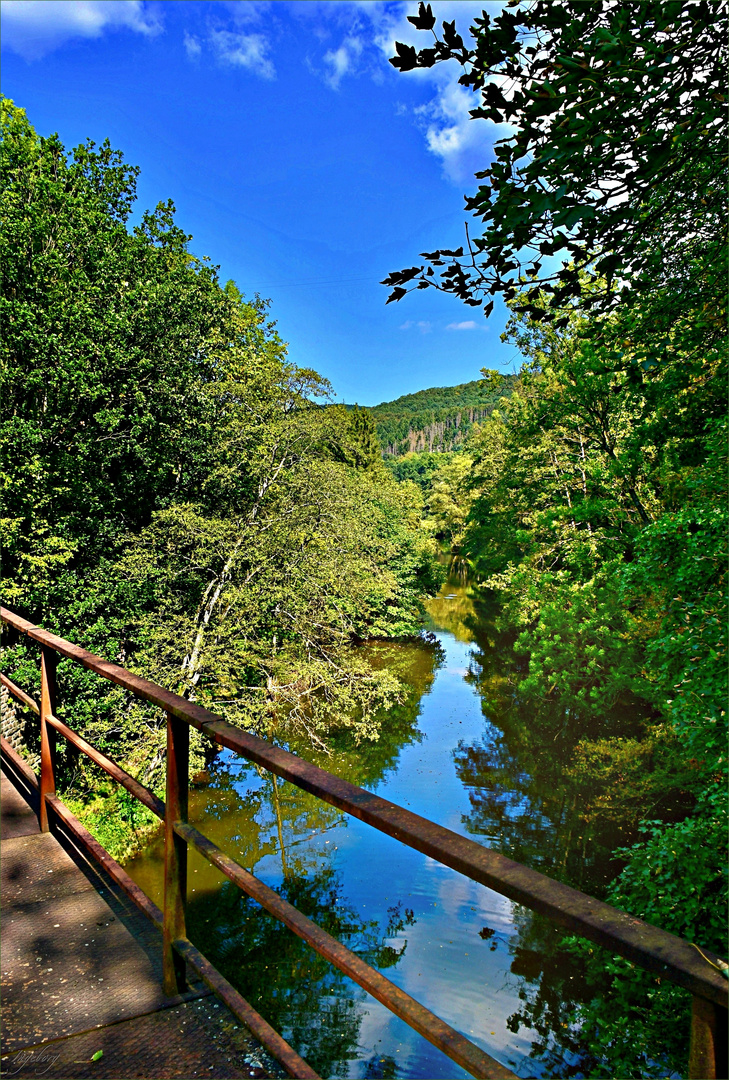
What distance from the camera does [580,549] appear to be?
1184 centimetres

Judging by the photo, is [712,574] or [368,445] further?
[368,445]

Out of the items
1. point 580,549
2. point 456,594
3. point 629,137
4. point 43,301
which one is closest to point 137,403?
point 43,301

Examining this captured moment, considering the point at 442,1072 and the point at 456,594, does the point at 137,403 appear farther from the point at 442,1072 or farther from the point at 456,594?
the point at 456,594

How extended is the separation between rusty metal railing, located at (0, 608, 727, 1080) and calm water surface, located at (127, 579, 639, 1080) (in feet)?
18.0

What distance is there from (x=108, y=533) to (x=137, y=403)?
2.55 meters

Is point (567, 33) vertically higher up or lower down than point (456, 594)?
higher up

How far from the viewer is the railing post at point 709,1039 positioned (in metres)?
0.69

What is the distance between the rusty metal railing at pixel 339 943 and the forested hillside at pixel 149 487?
9346 millimetres

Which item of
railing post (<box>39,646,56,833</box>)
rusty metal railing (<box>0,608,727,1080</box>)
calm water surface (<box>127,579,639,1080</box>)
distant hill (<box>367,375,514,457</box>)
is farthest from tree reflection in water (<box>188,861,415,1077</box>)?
distant hill (<box>367,375,514,457</box>)

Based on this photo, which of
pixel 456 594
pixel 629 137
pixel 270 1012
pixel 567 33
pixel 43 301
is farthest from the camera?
pixel 456 594

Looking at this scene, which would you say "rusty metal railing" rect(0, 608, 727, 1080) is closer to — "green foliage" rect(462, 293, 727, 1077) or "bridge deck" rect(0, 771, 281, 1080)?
"bridge deck" rect(0, 771, 281, 1080)

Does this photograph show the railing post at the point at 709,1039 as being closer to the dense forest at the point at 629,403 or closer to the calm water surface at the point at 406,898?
the dense forest at the point at 629,403

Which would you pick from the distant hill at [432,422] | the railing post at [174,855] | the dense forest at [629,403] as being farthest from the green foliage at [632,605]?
the distant hill at [432,422]

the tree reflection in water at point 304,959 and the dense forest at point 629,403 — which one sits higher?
the dense forest at point 629,403
